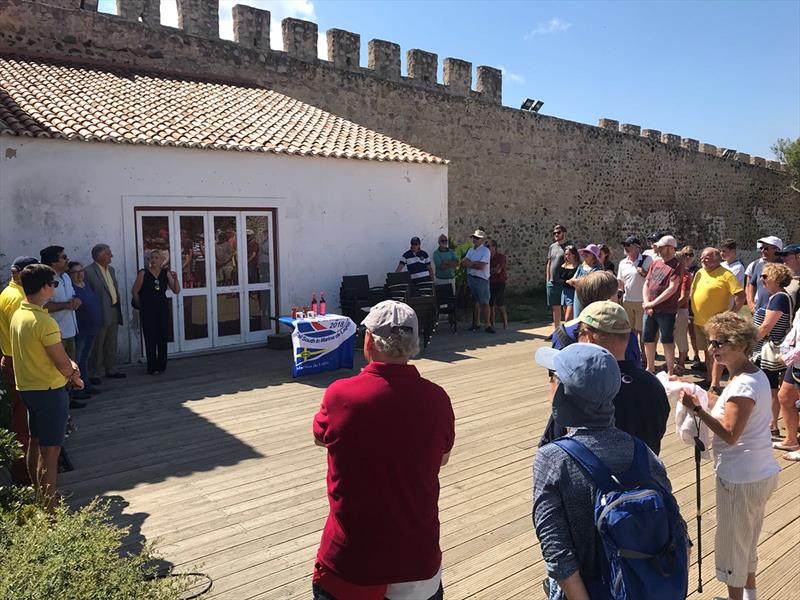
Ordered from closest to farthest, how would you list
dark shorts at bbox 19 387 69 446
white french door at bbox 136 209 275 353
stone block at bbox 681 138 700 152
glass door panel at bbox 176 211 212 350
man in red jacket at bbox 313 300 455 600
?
man in red jacket at bbox 313 300 455 600
dark shorts at bbox 19 387 69 446
white french door at bbox 136 209 275 353
glass door panel at bbox 176 211 212 350
stone block at bbox 681 138 700 152

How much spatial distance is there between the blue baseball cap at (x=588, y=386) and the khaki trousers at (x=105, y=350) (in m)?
7.47

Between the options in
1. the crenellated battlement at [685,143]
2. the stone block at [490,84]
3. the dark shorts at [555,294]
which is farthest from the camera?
the crenellated battlement at [685,143]

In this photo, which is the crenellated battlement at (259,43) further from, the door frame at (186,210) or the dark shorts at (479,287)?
the dark shorts at (479,287)

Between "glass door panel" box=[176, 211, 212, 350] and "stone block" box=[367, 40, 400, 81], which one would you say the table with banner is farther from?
"stone block" box=[367, 40, 400, 81]

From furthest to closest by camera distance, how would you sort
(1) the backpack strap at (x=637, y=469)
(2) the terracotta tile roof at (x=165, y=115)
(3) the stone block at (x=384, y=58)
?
(3) the stone block at (x=384, y=58) → (2) the terracotta tile roof at (x=165, y=115) → (1) the backpack strap at (x=637, y=469)

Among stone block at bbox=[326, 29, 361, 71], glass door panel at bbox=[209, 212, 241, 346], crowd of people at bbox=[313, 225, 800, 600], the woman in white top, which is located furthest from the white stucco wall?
the woman in white top

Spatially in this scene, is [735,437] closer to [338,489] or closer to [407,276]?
[338,489]

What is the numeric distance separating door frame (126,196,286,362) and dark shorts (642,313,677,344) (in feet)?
19.7

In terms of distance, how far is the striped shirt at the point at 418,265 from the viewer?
37.6 feet

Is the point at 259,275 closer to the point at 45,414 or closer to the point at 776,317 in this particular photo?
the point at 45,414

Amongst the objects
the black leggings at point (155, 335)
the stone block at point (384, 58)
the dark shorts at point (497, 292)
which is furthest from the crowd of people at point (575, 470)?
the stone block at point (384, 58)

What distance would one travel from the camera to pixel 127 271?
9188 mm

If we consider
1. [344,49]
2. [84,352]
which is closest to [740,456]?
[84,352]

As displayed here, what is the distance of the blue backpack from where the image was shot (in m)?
1.77
